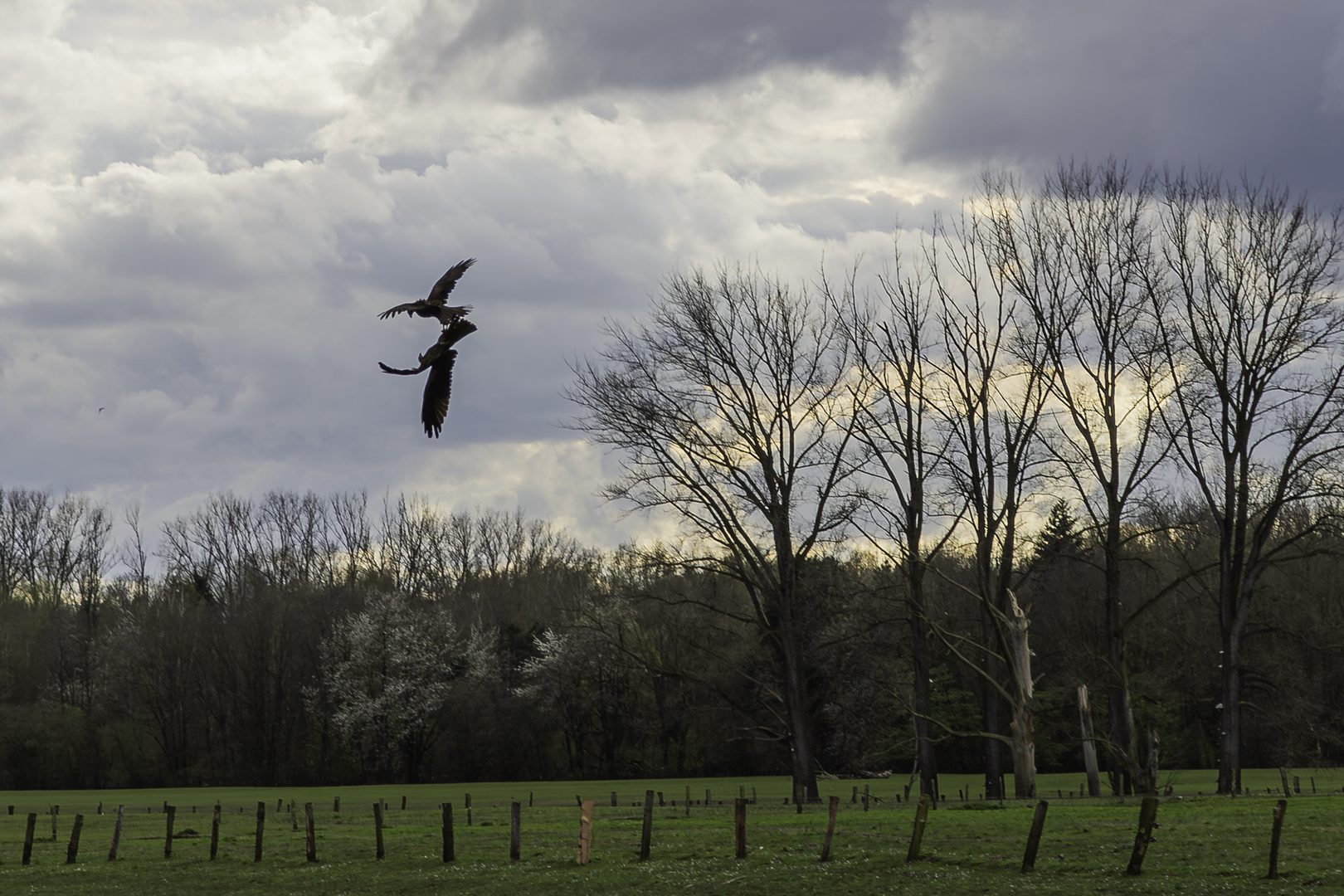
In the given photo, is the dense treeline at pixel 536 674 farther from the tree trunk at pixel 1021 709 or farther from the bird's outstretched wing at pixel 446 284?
the bird's outstretched wing at pixel 446 284

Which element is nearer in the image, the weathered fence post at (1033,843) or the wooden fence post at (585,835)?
the weathered fence post at (1033,843)

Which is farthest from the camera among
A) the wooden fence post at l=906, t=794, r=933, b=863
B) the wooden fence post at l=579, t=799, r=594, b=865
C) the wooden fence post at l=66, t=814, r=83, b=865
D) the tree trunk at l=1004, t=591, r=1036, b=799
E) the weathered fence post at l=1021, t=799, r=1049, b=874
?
the tree trunk at l=1004, t=591, r=1036, b=799

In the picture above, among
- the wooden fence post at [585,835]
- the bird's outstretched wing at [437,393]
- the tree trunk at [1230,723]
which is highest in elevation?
the bird's outstretched wing at [437,393]

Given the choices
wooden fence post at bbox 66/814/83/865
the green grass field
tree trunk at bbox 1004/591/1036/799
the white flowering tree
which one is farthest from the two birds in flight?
the white flowering tree

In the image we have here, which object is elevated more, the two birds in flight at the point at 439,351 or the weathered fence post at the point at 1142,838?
the two birds in flight at the point at 439,351

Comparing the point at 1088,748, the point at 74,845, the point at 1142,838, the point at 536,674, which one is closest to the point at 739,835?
the point at 1142,838

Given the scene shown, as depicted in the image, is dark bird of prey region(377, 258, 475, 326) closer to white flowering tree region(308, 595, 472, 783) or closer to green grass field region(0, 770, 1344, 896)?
green grass field region(0, 770, 1344, 896)

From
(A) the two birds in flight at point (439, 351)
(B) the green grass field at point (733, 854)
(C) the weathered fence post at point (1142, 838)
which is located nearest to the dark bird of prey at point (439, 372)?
(A) the two birds in flight at point (439, 351)

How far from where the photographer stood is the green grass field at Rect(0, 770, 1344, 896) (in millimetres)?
18875

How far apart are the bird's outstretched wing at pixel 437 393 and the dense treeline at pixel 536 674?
33.6 m

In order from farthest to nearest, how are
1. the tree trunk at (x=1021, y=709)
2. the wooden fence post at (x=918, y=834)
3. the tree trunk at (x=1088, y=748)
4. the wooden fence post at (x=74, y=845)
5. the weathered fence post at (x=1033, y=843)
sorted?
the tree trunk at (x=1088, y=748), the tree trunk at (x=1021, y=709), the wooden fence post at (x=74, y=845), the wooden fence post at (x=918, y=834), the weathered fence post at (x=1033, y=843)

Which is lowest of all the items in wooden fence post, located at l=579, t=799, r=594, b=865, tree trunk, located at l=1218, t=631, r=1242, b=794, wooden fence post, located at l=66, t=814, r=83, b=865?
wooden fence post, located at l=66, t=814, r=83, b=865

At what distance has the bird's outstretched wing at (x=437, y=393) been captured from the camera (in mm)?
15945

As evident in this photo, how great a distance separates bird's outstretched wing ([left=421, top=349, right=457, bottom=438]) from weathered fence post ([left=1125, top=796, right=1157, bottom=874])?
12.7 meters
